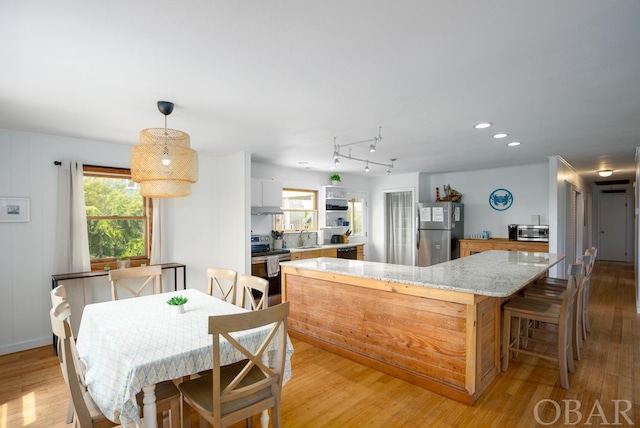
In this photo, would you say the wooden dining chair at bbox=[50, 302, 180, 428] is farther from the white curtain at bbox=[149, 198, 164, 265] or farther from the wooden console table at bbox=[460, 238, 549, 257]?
the wooden console table at bbox=[460, 238, 549, 257]

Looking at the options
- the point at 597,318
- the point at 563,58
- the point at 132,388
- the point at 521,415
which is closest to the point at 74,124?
the point at 132,388

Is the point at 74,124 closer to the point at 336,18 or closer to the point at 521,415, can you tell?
the point at 336,18

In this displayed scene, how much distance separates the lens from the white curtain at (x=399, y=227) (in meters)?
7.58

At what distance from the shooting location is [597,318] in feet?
14.9

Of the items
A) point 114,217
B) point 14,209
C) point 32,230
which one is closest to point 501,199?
point 114,217

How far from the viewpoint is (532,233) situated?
19.6 ft

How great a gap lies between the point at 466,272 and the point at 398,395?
1.23m

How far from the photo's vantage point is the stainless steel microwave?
5830 millimetres

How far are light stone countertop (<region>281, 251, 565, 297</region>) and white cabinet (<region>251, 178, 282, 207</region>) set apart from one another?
6.08ft

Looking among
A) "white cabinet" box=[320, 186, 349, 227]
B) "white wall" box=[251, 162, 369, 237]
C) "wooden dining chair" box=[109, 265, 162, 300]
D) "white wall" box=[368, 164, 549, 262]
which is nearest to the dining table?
"wooden dining chair" box=[109, 265, 162, 300]

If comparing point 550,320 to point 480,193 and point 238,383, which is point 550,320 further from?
point 480,193

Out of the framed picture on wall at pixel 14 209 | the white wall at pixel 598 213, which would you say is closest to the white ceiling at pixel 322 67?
the framed picture on wall at pixel 14 209

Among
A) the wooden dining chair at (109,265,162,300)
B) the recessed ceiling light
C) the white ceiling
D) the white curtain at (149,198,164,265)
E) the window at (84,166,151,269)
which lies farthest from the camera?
the white curtain at (149,198,164,265)

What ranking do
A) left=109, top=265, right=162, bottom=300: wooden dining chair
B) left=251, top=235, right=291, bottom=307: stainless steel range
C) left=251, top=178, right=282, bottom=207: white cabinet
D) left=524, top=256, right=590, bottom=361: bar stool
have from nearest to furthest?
left=524, top=256, right=590, bottom=361: bar stool
left=109, top=265, right=162, bottom=300: wooden dining chair
left=251, top=235, right=291, bottom=307: stainless steel range
left=251, top=178, right=282, bottom=207: white cabinet
